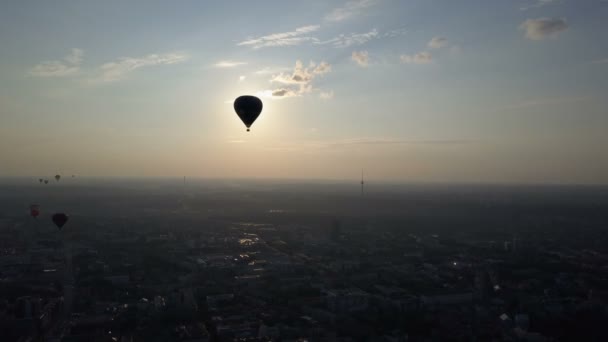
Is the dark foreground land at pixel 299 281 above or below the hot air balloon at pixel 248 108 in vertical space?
below

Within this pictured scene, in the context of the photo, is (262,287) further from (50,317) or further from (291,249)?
(291,249)

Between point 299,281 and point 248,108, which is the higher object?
point 248,108

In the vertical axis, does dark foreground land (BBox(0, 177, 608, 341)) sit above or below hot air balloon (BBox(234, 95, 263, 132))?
below

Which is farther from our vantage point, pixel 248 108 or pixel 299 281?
pixel 299 281
